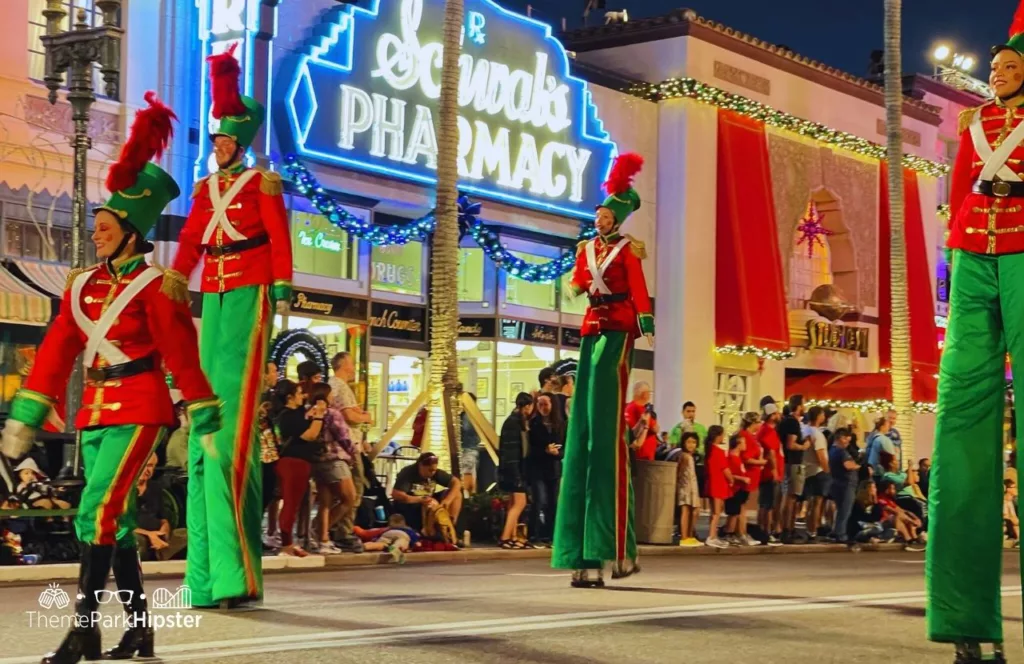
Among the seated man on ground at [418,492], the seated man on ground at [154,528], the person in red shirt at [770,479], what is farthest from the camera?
the person in red shirt at [770,479]

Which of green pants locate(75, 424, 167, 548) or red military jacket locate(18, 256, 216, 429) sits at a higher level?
red military jacket locate(18, 256, 216, 429)

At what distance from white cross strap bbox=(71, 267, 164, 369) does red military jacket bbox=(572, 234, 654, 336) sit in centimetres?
471

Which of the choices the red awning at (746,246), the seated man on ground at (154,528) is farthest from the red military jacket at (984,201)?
the red awning at (746,246)

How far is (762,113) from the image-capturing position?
105ft

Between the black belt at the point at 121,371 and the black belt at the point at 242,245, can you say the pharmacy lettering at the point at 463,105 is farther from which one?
the black belt at the point at 121,371

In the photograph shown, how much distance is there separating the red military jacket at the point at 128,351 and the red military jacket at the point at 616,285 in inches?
182

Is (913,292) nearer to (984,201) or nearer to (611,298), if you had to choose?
(611,298)

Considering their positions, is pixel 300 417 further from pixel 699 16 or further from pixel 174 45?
pixel 699 16

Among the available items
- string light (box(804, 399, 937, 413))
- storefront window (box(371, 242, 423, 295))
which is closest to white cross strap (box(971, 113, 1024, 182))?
storefront window (box(371, 242, 423, 295))

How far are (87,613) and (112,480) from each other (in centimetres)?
52

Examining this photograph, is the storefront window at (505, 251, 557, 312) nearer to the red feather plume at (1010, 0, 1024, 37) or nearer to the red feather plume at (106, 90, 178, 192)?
the red feather plume at (106, 90, 178, 192)

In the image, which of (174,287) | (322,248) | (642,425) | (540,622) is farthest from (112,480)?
(322,248)

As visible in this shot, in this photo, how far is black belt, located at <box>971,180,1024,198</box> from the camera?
21.7 ft

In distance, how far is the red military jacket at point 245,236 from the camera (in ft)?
28.4
